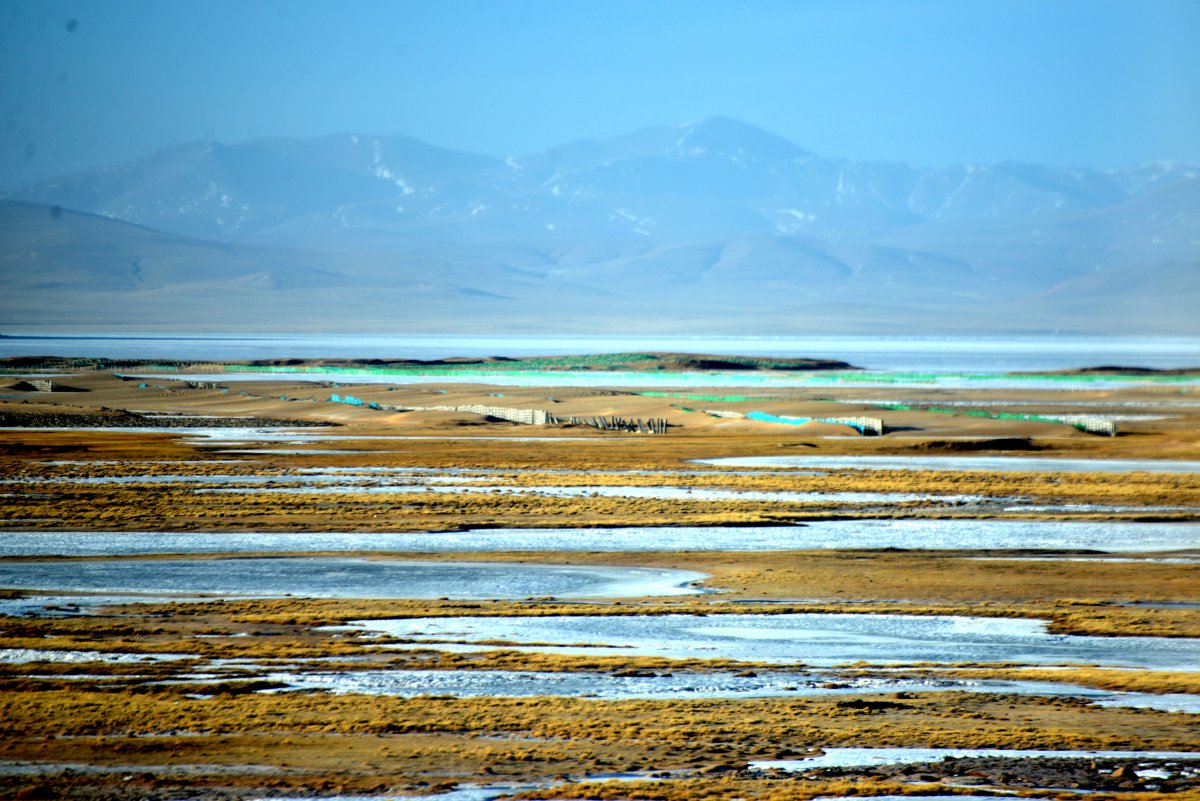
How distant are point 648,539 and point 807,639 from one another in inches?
361

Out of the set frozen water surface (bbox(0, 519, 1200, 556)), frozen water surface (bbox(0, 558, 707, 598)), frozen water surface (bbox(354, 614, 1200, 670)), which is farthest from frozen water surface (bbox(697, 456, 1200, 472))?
frozen water surface (bbox(354, 614, 1200, 670))

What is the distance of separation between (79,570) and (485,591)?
5.78 meters

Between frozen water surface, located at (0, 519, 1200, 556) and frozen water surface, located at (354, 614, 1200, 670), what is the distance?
6.59 m

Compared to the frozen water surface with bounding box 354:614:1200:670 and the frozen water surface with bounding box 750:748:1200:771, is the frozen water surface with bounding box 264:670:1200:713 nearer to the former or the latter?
the frozen water surface with bounding box 354:614:1200:670

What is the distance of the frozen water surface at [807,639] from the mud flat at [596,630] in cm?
7

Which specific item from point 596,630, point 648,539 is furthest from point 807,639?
point 648,539

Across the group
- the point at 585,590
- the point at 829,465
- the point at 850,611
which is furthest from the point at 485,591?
the point at 829,465

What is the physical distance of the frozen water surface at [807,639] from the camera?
52.5 ft

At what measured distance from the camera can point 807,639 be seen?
17031mm

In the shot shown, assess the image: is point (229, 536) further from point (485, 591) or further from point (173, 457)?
point (173, 457)

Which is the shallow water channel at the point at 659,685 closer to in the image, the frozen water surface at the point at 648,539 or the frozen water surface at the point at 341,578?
the frozen water surface at the point at 341,578

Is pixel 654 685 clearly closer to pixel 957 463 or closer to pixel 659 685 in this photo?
pixel 659 685

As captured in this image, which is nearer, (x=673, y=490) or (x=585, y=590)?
(x=585, y=590)

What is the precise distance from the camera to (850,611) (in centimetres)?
1881
